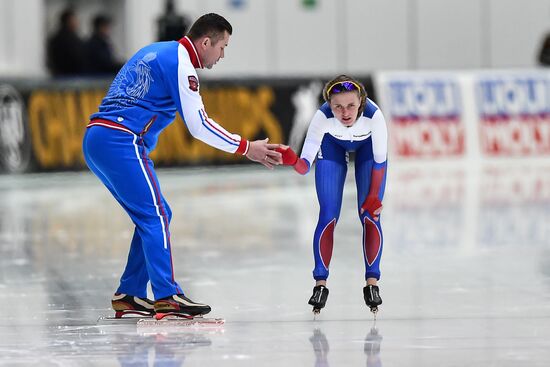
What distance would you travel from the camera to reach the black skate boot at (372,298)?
7.04 meters

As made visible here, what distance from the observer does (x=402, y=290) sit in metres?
8.14

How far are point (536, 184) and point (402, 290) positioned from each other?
9.13 metres

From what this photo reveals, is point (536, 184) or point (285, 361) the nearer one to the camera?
point (285, 361)

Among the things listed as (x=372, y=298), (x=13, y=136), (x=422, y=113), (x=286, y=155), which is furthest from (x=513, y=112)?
(x=286, y=155)

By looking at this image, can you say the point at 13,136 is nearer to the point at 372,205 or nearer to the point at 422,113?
the point at 422,113

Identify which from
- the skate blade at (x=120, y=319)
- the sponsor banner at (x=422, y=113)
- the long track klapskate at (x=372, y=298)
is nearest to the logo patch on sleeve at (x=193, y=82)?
the skate blade at (x=120, y=319)

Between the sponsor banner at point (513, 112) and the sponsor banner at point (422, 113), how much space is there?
45 centimetres

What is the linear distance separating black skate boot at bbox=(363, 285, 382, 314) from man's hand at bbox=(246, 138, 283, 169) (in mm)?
975

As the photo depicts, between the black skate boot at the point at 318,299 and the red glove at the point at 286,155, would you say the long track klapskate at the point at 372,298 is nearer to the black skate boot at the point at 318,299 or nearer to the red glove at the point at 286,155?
the black skate boot at the point at 318,299

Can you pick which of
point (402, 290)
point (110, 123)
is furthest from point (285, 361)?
point (402, 290)

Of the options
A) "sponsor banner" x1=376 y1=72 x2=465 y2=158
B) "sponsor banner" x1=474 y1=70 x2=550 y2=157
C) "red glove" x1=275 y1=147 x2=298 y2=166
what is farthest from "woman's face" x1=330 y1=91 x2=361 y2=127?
"sponsor banner" x1=474 y1=70 x2=550 y2=157

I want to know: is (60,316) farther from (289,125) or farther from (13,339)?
(289,125)

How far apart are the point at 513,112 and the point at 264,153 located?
15.5m

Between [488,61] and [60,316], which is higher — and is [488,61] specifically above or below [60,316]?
above
